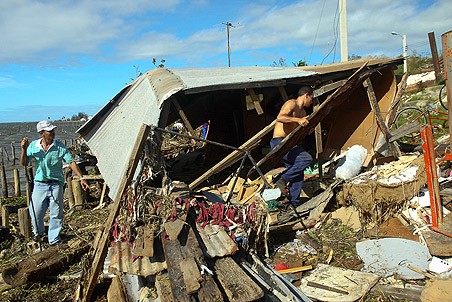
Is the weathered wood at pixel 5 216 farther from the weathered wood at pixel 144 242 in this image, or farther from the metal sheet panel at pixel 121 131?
the weathered wood at pixel 144 242

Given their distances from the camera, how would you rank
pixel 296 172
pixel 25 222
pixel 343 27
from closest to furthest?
pixel 296 172
pixel 25 222
pixel 343 27

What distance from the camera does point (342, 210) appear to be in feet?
20.1

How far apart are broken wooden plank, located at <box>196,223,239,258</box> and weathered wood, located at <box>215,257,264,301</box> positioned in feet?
0.27

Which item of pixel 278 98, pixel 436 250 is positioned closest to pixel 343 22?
pixel 278 98

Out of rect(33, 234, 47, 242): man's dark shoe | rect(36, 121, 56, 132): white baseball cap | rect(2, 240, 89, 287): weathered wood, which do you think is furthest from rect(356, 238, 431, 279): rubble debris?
rect(33, 234, 47, 242): man's dark shoe

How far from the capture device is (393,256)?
4.93 m

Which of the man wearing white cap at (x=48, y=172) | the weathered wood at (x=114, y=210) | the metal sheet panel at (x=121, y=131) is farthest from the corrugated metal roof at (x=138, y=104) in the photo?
the weathered wood at (x=114, y=210)

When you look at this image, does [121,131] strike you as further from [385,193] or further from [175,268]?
[385,193]

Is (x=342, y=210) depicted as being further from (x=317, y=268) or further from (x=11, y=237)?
(x=11, y=237)

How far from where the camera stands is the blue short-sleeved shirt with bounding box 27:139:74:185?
6281 mm

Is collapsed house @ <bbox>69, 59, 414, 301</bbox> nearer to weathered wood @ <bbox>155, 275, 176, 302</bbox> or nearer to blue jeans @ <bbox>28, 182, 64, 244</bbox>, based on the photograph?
weathered wood @ <bbox>155, 275, 176, 302</bbox>

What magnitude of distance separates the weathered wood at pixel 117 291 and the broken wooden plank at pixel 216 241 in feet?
4.10

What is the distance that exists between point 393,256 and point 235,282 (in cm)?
249

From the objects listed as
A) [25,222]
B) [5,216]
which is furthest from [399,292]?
[5,216]
